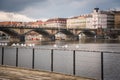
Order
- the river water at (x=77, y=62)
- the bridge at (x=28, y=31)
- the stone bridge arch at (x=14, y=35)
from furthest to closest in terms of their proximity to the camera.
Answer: the stone bridge arch at (x=14, y=35) → the bridge at (x=28, y=31) → the river water at (x=77, y=62)

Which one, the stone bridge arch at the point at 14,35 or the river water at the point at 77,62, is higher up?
the stone bridge arch at the point at 14,35

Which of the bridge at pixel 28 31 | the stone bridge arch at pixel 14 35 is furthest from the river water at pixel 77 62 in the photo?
the stone bridge arch at pixel 14 35

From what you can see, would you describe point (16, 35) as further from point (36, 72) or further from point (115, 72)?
point (36, 72)

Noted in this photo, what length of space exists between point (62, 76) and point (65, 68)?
Answer: 43.6ft

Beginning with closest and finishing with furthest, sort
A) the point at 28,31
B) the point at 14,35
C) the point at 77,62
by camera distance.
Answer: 1. the point at 77,62
2. the point at 14,35
3. the point at 28,31

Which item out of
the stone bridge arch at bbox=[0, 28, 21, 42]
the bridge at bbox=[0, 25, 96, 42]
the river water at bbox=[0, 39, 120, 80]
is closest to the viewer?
the river water at bbox=[0, 39, 120, 80]

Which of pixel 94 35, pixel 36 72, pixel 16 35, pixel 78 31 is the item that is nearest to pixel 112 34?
pixel 94 35

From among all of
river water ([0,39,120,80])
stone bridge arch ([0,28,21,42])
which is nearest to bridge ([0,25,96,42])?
stone bridge arch ([0,28,21,42])

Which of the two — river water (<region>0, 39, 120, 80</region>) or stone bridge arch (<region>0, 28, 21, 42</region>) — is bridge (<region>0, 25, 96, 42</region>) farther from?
river water (<region>0, 39, 120, 80</region>)

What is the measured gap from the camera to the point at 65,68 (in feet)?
86.1

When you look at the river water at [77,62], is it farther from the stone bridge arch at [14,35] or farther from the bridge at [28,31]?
the stone bridge arch at [14,35]

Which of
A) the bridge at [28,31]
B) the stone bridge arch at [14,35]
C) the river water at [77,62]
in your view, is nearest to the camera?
the river water at [77,62]

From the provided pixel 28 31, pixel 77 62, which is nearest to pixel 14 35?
pixel 28 31

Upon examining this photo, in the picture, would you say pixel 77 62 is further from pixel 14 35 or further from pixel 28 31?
pixel 28 31
